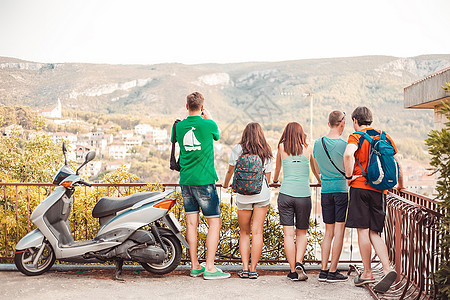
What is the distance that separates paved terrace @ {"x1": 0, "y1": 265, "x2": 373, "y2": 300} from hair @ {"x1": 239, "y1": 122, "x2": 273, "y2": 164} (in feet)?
4.14

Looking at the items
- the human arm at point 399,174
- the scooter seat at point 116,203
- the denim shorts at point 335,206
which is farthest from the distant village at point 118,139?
the human arm at point 399,174

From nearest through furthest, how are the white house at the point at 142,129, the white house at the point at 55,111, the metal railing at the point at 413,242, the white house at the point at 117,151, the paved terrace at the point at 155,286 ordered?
the metal railing at the point at 413,242 → the paved terrace at the point at 155,286 → the white house at the point at 117,151 → the white house at the point at 55,111 → the white house at the point at 142,129

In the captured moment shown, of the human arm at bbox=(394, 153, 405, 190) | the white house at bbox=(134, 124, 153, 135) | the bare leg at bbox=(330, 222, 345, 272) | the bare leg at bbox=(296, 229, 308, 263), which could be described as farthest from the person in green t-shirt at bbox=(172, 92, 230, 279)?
the white house at bbox=(134, 124, 153, 135)

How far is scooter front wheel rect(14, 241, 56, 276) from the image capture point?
4.90m

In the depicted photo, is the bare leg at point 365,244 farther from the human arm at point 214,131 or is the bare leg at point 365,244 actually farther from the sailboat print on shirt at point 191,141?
the sailboat print on shirt at point 191,141

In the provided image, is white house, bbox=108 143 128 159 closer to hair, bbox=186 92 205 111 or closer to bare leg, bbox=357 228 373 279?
hair, bbox=186 92 205 111

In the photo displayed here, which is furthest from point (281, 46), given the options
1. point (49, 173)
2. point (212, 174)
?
point (212, 174)

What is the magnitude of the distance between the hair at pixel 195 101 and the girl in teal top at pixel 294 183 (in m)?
0.90

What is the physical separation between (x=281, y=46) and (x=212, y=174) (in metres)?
73.9

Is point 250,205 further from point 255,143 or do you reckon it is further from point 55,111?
point 55,111

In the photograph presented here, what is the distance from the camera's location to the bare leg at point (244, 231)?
4.84 metres

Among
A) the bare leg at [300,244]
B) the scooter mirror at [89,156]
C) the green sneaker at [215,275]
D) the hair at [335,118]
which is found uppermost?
the hair at [335,118]

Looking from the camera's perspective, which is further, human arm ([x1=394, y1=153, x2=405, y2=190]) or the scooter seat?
the scooter seat

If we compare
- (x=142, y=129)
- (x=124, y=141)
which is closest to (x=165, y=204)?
(x=124, y=141)
